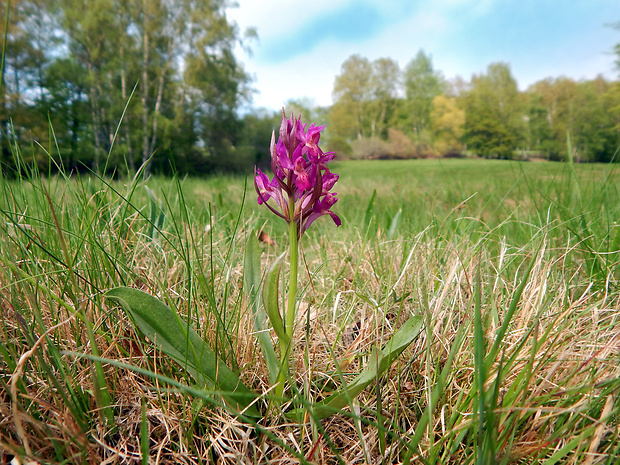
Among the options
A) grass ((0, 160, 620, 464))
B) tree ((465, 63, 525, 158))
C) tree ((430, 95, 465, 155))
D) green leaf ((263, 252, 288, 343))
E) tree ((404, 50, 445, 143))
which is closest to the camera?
grass ((0, 160, 620, 464))

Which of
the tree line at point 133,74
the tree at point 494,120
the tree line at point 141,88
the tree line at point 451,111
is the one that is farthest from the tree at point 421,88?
the tree line at point 133,74

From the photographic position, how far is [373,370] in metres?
0.70

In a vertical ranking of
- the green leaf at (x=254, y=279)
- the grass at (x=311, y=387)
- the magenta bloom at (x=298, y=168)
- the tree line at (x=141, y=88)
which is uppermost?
the tree line at (x=141, y=88)

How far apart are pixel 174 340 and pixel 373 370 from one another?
1.53 feet

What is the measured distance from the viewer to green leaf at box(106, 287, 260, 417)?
0.76 metres

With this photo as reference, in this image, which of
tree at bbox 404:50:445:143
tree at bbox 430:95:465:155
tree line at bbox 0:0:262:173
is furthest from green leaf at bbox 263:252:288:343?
tree at bbox 404:50:445:143

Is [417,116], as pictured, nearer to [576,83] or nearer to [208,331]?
[576,83]

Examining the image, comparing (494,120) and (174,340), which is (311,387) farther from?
(494,120)

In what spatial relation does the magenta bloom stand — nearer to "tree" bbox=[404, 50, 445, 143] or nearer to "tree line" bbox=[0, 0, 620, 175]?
"tree line" bbox=[0, 0, 620, 175]

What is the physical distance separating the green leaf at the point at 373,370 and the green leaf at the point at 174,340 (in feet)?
0.49

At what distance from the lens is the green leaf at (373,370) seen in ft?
2.27

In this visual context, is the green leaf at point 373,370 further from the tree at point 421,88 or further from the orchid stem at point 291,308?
the tree at point 421,88

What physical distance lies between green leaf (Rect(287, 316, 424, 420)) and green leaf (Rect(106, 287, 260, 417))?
0.49 feet

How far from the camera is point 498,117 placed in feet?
127
